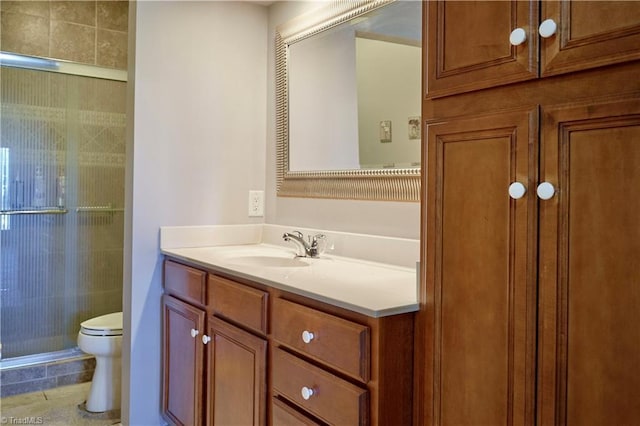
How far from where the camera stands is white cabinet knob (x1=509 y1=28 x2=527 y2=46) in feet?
3.27

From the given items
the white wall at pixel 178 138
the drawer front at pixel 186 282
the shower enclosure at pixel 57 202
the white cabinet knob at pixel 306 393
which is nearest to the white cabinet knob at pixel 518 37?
the white cabinet knob at pixel 306 393

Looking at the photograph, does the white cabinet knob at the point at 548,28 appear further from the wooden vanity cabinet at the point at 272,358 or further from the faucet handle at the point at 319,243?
the faucet handle at the point at 319,243

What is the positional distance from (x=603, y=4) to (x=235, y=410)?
1.59 meters

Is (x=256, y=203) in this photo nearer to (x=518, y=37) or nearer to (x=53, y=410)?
(x=53, y=410)

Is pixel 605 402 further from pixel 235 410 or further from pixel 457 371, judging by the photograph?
pixel 235 410

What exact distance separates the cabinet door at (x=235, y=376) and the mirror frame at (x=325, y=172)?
0.73 metres

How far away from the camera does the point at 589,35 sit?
907 millimetres

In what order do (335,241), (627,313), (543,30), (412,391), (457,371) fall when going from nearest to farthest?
(627,313) → (543,30) → (457,371) → (412,391) → (335,241)

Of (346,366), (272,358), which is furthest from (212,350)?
(346,366)

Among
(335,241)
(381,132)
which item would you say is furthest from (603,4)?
(335,241)

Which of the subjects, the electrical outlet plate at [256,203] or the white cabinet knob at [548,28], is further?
the electrical outlet plate at [256,203]

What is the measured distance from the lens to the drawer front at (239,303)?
161cm

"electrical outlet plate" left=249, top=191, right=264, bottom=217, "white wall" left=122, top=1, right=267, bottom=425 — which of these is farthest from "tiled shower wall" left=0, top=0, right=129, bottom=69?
"electrical outlet plate" left=249, top=191, right=264, bottom=217

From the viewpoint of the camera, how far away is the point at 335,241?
213cm
